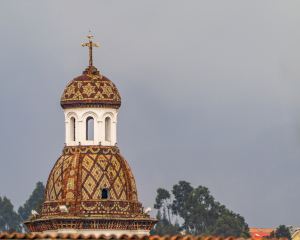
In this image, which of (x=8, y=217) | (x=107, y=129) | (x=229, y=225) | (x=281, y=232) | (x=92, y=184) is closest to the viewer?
(x=92, y=184)

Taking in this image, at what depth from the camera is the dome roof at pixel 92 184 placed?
82.8 meters

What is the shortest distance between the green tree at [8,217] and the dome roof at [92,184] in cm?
8908

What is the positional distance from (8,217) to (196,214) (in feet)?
122

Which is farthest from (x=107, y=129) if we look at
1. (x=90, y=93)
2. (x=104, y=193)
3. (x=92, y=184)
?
(x=104, y=193)

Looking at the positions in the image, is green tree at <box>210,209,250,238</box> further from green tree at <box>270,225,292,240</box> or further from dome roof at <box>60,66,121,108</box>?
dome roof at <box>60,66,121,108</box>

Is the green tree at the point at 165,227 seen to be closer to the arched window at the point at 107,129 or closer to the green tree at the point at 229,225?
the green tree at the point at 229,225

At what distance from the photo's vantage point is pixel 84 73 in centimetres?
8619

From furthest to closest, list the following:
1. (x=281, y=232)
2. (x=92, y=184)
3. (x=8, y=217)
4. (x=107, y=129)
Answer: (x=8, y=217), (x=281, y=232), (x=107, y=129), (x=92, y=184)

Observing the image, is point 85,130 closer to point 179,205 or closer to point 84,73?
point 84,73

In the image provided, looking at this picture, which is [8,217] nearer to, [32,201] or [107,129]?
[32,201]

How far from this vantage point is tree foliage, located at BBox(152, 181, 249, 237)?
459 feet

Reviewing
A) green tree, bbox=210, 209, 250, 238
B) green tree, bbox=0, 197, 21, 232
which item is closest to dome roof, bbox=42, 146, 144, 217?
green tree, bbox=210, 209, 250, 238

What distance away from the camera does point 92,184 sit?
272 feet

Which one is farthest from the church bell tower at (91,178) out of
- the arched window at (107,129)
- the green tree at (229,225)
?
the green tree at (229,225)
